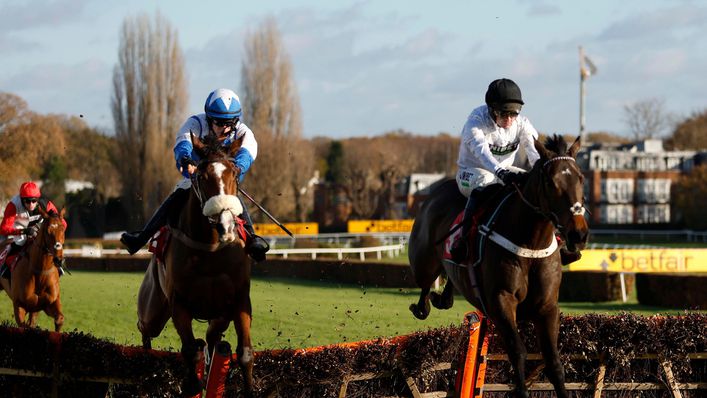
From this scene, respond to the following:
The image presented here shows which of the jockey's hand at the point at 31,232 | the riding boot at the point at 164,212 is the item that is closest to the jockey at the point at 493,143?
the riding boot at the point at 164,212

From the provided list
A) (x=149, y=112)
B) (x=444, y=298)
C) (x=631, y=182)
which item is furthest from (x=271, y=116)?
(x=444, y=298)

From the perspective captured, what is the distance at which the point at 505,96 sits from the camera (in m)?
8.12

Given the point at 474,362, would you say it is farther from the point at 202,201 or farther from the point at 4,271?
the point at 4,271

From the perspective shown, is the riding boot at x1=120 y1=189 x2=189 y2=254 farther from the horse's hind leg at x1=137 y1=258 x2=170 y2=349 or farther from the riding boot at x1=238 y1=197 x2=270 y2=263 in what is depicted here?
the riding boot at x1=238 y1=197 x2=270 y2=263

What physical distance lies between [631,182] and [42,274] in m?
75.7

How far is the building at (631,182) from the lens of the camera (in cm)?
8075

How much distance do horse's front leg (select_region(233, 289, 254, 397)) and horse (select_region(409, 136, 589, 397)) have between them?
193cm

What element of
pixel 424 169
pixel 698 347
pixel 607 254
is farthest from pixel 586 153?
pixel 698 347

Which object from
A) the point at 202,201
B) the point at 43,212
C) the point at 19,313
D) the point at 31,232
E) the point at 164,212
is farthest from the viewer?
the point at 31,232

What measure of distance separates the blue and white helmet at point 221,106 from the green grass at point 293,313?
383 centimetres

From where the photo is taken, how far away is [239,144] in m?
6.98

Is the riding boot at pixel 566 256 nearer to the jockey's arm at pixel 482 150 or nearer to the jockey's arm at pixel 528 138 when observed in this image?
the jockey's arm at pixel 528 138

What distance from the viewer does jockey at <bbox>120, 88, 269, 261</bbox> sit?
7246 millimetres

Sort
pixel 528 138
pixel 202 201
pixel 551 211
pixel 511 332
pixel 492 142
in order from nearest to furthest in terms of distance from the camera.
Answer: pixel 202 201 → pixel 551 211 → pixel 511 332 → pixel 528 138 → pixel 492 142
